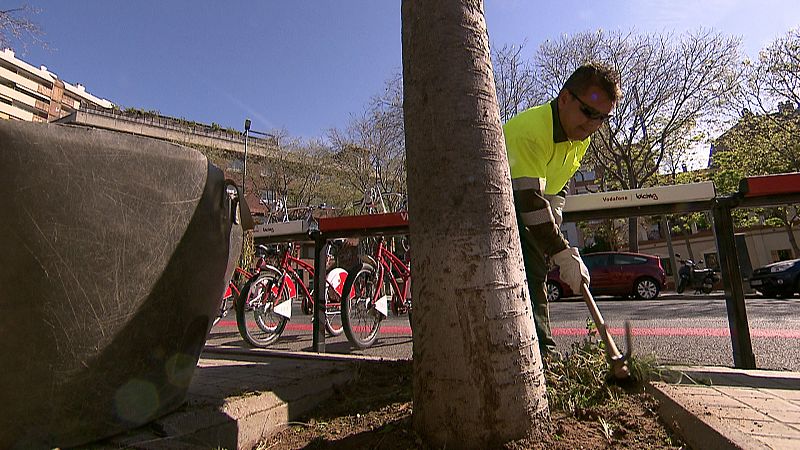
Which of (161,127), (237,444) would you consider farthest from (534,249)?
(161,127)

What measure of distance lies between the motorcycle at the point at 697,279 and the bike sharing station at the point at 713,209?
56.5 feet

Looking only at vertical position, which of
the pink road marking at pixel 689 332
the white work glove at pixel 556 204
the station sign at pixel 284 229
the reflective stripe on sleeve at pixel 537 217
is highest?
the station sign at pixel 284 229

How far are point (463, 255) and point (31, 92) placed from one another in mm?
66342

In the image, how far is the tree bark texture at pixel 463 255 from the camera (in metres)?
1.22

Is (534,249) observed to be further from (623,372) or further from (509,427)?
(509,427)

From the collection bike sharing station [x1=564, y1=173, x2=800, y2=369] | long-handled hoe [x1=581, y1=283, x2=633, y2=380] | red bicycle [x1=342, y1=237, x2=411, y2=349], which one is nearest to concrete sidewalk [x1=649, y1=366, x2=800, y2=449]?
long-handled hoe [x1=581, y1=283, x2=633, y2=380]

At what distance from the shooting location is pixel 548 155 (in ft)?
7.30

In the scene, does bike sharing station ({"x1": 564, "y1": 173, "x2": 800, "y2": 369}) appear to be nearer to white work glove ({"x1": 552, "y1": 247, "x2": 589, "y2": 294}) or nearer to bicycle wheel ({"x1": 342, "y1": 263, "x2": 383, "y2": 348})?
white work glove ({"x1": 552, "y1": 247, "x2": 589, "y2": 294})

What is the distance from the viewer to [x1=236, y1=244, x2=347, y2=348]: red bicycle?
17.0ft

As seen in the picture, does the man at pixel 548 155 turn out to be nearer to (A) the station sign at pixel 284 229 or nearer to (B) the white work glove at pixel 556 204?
(B) the white work glove at pixel 556 204

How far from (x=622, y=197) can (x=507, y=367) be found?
1.99 m

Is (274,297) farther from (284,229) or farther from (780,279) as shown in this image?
(780,279)

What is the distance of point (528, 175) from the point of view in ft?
6.95

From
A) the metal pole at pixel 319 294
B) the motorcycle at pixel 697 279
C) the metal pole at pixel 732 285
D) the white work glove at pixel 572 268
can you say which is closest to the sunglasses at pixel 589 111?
the white work glove at pixel 572 268
